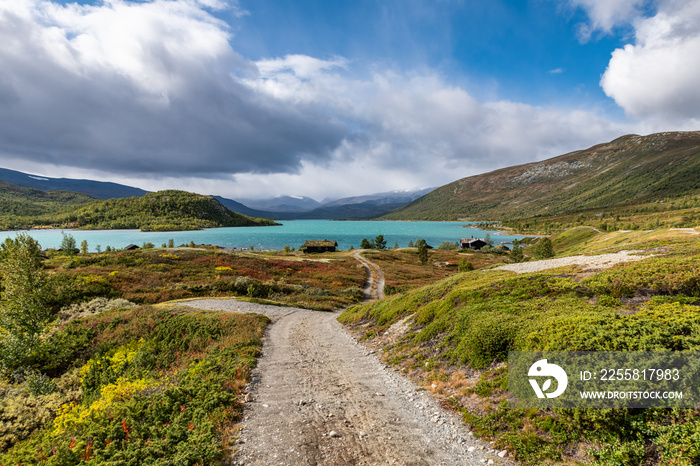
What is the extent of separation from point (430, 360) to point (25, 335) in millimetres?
25195

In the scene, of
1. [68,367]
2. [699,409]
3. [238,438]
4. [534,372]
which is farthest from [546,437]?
[68,367]

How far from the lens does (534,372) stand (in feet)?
28.0

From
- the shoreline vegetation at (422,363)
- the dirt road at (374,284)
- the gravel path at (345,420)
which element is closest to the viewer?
the shoreline vegetation at (422,363)

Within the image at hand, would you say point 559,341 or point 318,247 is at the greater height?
point 559,341

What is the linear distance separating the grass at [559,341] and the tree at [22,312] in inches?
874

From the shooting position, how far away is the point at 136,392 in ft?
37.6

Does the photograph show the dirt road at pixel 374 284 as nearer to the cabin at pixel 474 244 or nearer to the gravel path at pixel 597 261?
the gravel path at pixel 597 261

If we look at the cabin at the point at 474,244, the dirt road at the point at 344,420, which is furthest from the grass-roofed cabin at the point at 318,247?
the dirt road at the point at 344,420

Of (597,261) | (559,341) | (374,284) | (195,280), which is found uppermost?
(597,261)

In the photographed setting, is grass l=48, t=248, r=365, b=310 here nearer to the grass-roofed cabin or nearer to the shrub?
the shrub

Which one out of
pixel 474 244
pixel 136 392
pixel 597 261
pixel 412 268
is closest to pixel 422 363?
pixel 136 392

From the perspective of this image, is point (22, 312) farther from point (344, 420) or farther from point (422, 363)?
point (422, 363)

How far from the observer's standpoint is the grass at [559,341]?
6039mm

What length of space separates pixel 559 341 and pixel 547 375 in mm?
1128
